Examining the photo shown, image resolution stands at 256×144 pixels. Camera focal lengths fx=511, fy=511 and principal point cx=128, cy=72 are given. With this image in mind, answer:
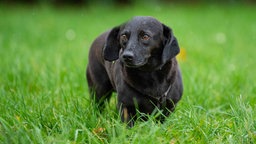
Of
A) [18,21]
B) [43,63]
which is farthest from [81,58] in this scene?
[18,21]

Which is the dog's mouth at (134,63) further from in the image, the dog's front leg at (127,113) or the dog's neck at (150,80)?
the dog's front leg at (127,113)

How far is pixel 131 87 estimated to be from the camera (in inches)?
148

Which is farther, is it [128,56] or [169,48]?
[169,48]

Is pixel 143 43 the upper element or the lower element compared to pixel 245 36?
upper

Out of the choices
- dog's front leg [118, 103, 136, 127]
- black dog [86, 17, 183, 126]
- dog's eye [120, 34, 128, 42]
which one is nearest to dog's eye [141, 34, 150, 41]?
black dog [86, 17, 183, 126]

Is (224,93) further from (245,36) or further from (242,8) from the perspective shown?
(242,8)

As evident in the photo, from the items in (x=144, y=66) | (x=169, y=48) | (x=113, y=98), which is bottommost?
(x=113, y=98)

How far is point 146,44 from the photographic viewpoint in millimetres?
3627

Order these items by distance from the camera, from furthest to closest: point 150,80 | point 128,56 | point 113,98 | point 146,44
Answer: point 113,98 < point 150,80 < point 146,44 < point 128,56

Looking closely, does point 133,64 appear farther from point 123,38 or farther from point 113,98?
point 113,98

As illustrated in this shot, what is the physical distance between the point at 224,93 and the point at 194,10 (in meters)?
8.35

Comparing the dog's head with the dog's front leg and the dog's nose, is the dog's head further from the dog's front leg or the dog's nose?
the dog's front leg

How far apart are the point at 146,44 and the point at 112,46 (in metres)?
0.39

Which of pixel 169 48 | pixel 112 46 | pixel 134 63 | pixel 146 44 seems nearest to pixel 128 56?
pixel 134 63
